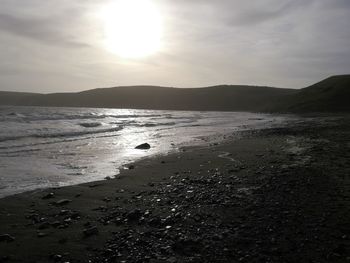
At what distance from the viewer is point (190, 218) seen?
28.0ft

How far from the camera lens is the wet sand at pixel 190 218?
266 inches

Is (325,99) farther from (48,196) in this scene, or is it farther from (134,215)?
(134,215)

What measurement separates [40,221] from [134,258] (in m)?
2.76

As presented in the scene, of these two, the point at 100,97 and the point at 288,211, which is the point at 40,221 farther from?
the point at 100,97

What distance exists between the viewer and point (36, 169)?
14.7 metres

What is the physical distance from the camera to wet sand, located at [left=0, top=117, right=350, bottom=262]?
6746 mm

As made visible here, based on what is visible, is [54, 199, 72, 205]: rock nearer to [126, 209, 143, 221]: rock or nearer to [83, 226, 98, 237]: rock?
[126, 209, 143, 221]: rock

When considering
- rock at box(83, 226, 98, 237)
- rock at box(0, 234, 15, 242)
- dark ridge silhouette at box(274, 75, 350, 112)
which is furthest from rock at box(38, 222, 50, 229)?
dark ridge silhouette at box(274, 75, 350, 112)

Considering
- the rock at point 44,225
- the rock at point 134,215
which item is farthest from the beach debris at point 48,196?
the rock at point 134,215

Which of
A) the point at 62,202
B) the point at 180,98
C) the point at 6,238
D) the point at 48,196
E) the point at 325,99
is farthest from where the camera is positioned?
the point at 180,98

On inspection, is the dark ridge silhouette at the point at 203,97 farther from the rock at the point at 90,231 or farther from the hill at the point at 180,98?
the rock at the point at 90,231

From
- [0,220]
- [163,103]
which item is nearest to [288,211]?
[0,220]

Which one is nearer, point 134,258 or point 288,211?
point 134,258

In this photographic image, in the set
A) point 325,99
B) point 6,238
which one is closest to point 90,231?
point 6,238
